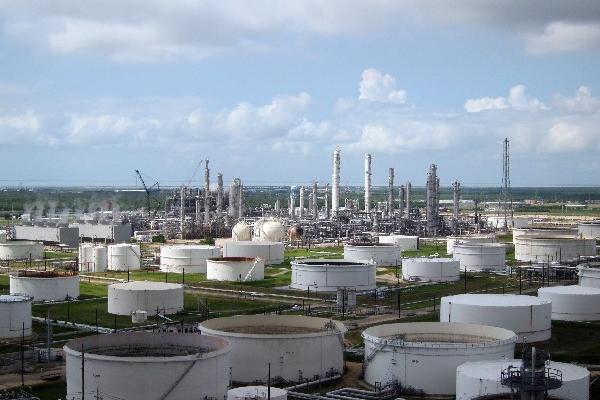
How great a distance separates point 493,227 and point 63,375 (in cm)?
9077

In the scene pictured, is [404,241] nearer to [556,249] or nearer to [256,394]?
[556,249]

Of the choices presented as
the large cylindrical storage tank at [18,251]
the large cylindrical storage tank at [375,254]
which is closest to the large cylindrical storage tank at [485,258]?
the large cylindrical storage tank at [375,254]

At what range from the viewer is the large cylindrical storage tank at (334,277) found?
198ft

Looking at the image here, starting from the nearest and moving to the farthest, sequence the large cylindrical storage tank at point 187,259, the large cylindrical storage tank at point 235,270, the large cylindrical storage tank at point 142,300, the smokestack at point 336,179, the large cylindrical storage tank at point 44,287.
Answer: the large cylindrical storage tank at point 142,300 → the large cylindrical storage tank at point 44,287 → the large cylindrical storage tank at point 235,270 → the large cylindrical storage tank at point 187,259 → the smokestack at point 336,179

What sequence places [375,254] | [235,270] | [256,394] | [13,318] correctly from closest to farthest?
[256,394] → [13,318] → [235,270] → [375,254]

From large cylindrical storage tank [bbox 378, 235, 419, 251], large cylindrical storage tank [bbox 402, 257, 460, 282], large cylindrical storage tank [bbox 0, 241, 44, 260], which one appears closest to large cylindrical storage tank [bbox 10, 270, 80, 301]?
large cylindrical storage tank [bbox 402, 257, 460, 282]

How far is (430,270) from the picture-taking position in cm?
6706

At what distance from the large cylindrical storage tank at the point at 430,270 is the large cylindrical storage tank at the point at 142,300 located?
21542 mm

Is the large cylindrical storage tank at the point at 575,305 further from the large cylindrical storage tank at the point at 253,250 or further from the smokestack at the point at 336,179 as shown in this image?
the smokestack at the point at 336,179

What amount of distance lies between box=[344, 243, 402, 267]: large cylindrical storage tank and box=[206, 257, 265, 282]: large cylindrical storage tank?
432 inches

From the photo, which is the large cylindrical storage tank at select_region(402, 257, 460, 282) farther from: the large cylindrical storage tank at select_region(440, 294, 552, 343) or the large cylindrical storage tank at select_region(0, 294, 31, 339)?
the large cylindrical storage tank at select_region(0, 294, 31, 339)

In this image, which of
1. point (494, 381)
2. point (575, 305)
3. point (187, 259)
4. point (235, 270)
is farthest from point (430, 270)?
point (494, 381)

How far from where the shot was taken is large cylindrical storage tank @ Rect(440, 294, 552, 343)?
42781 millimetres

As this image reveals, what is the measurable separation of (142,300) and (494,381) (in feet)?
86.0
